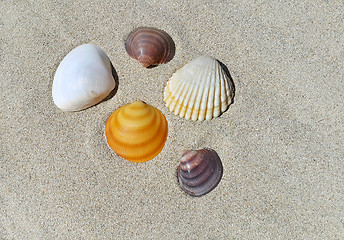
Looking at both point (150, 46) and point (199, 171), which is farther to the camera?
point (150, 46)

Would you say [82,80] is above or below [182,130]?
above

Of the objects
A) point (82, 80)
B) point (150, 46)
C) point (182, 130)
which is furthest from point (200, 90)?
point (82, 80)

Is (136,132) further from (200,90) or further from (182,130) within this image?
(200,90)

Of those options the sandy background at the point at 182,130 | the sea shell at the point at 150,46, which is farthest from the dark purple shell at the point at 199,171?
the sea shell at the point at 150,46

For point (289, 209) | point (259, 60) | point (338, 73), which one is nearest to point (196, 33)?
point (259, 60)

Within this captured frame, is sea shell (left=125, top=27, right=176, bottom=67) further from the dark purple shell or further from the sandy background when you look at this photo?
the dark purple shell

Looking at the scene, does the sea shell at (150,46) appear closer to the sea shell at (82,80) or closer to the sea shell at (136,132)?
the sea shell at (82,80)

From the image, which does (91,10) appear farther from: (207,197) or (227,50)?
(207,197)
